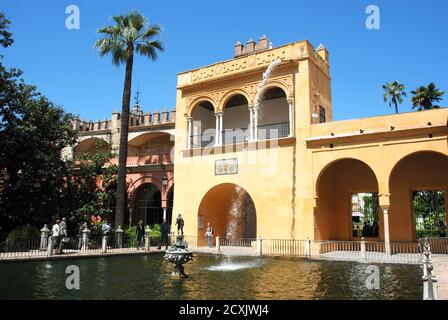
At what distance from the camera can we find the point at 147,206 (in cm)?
2742

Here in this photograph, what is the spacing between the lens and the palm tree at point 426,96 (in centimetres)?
2797

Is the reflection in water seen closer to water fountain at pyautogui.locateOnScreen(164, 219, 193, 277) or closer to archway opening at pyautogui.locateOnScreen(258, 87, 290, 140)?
water fountain at pyautogui.locateOnScreen(164, 219, 193, 277)

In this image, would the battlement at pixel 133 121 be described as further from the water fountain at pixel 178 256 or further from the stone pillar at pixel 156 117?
the water fountain at pixel 178 256

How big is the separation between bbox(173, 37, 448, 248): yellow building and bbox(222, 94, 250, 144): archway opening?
7 cm

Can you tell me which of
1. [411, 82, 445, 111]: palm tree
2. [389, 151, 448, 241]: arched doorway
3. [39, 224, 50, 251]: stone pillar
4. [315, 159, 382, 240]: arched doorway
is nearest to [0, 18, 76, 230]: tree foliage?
[39, 224, 50, 251]: stone pillar

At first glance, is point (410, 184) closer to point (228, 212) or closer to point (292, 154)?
point (292, 154)

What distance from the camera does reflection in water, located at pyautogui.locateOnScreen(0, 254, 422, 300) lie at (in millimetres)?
8484

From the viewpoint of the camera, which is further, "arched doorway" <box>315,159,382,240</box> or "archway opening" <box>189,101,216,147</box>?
"archway opening" <box>189,101,216,147</box>

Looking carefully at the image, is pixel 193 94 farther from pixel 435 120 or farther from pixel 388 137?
pixel 435 120

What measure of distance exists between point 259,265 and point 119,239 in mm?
8291

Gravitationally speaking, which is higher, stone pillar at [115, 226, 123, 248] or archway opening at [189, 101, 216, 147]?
archway opening at [189, 101, 216, 147]

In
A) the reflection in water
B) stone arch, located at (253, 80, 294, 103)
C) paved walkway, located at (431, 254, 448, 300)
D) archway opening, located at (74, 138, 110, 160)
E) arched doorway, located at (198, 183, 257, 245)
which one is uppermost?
stone arch, located at (253, 80, 294, 103)

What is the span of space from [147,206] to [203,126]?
729cm

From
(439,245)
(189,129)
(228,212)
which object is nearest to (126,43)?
(189,129)
